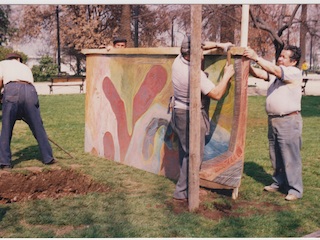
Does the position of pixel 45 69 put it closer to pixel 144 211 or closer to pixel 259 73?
pixel 259 73

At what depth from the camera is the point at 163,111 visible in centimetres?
640

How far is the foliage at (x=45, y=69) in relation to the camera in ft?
121

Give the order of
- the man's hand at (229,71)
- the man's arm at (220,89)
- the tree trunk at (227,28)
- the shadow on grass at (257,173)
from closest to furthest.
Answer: the man's arm at (220,89) < the man's hand at (229,71) < the shadow on grass at (257,173) < the tree trunk at (227,28)

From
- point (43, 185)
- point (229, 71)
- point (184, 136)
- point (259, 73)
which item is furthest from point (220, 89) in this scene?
point (43, 185)

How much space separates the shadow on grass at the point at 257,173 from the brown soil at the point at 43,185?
2.09 metres

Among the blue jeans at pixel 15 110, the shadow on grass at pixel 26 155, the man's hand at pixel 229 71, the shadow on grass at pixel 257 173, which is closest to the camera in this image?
the man's hand at pixel 229 71

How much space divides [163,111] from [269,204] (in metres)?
1.97

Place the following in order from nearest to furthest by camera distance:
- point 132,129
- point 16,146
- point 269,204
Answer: point 269,204
point 132,129
point 16,146

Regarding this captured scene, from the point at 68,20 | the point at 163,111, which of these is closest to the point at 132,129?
the point at 163,111

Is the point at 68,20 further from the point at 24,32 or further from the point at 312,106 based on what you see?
the point at 312,106

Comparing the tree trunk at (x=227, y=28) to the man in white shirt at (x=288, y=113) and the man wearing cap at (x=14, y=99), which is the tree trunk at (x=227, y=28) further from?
the man in white shirt at (x=288, y=113)

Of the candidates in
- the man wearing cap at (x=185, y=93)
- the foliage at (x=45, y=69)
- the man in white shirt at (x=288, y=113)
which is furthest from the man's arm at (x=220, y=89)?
the foliage at (x=45, y=69)

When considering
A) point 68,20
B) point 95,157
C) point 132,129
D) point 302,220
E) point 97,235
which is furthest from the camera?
point 68,20

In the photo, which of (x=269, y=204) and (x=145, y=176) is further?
(x=145, y=176)
